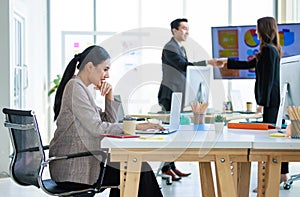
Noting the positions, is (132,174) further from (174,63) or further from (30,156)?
(174,63)

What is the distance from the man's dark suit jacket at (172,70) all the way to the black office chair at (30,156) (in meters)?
2.31

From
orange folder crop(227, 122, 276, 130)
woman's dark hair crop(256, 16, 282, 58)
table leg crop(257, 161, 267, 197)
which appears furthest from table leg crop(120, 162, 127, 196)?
woman's dark hair crop(256, 16, 282, 58)

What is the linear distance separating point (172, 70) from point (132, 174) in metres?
2.93

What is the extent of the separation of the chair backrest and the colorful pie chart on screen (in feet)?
14.3

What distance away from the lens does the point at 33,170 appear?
2.95 meters

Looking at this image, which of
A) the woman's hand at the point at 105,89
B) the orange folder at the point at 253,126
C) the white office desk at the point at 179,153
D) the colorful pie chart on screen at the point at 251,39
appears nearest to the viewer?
the white office desk at the point at 179,153

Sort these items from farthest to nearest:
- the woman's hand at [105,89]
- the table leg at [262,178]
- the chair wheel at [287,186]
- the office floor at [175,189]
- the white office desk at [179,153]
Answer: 1. the chair wheel at [287,186]
2. the office floor at [175,189]
3. the woman's hand at [105,89]
4. the table leg at [262,178]
5. the white office desk at [179,153]

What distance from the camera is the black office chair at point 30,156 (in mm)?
2752

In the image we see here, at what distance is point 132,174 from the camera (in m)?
2.39

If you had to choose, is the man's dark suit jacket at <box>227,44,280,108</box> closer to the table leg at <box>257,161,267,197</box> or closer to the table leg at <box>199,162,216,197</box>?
the table leg at <box>199,162,216,197</box>

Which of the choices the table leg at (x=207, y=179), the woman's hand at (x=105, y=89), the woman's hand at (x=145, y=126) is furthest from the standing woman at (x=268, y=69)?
the woman's hand at (x=145, y=126)

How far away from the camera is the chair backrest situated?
2811 mm

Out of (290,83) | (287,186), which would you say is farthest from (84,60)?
(287,186)

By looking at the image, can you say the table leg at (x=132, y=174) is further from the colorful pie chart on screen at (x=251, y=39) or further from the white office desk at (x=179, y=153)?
the colorful pie chart on screen at (x=251, y=39)
